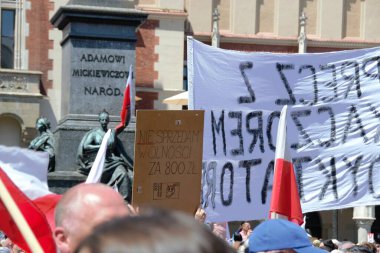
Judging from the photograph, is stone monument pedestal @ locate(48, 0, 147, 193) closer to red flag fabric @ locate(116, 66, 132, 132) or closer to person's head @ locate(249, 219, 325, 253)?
red flag fabric @ locate(116, 66, 132, 132)

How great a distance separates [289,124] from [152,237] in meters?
6.32

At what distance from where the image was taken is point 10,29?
29609 mm

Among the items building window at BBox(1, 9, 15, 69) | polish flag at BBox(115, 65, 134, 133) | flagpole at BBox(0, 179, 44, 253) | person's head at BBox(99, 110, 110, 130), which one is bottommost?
flagpole at BBox(0, 179, 44, 253)

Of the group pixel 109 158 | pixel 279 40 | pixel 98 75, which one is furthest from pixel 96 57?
pixel 279 40

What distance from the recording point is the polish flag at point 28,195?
15.2 feet

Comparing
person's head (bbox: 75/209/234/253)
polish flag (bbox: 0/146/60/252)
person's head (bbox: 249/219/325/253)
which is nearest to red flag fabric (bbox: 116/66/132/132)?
polish flag (bbox: 0/146/60/252)

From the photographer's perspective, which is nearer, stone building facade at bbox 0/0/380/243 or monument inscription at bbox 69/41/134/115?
monument inscription at bbox 69/41/134/115

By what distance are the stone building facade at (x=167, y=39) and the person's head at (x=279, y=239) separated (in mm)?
24401

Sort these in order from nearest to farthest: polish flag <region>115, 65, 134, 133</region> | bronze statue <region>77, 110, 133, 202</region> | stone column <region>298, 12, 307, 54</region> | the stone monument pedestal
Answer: polish flag <region>115, 65, 134, 133</region>, bronze statue <region>77, 110, 133, 202</region>, the stone monument pedestal, stone column <region>298, 12, 307, 54</region>

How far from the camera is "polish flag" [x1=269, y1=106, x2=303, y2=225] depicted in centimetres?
652

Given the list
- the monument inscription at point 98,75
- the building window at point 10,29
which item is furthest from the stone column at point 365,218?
the monument inscription at point 98,75

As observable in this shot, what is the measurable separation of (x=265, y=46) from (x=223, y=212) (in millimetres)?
25375

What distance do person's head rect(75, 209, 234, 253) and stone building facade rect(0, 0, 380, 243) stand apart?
26587 mm

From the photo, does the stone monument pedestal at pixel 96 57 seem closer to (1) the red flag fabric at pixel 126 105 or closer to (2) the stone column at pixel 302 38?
(1) the red flag fabric at pixel 126 105
